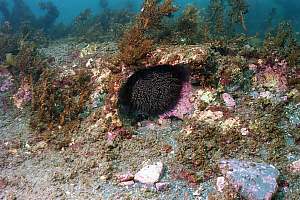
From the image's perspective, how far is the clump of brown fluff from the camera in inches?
306

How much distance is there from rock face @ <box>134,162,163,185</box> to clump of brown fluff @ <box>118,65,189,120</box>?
1.61 m

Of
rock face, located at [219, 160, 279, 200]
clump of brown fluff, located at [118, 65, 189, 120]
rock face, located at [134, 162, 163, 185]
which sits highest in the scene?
clump of brown fluff, located at [118, 65, 189, 120]

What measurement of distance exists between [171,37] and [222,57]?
2.22 metres

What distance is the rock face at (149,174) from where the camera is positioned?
6.54 meters

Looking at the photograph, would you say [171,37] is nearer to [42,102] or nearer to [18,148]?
[42,102]

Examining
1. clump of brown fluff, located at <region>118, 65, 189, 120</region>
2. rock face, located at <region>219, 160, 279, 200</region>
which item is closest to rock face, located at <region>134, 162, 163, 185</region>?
rock face, located at <region>219, 160, 279, 200</region>

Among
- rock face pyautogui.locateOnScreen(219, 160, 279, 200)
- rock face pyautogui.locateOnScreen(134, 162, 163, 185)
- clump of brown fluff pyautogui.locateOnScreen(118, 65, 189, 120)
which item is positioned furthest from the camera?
clump of brown fluff pyautogui.locateOnScreen(118, 65, 189, 120)

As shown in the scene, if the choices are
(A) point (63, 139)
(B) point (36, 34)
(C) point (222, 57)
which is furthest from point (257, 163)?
(B) point (36, 34)

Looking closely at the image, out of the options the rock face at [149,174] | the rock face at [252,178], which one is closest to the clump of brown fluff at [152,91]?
the rock face at [149,174]

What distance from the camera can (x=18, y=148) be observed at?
27.2 feet

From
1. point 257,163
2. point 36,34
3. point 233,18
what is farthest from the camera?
point 36,34

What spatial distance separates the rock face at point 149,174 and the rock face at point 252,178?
120cm

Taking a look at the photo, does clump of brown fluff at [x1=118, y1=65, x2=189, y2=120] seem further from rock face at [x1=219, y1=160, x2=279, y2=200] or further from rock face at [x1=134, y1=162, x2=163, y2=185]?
rock face at [x1=219, y1=160, x2=279, y2=200]

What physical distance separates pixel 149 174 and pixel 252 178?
1902 mm
